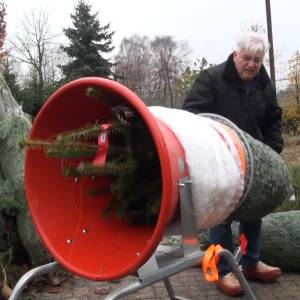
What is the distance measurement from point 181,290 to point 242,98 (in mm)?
1407

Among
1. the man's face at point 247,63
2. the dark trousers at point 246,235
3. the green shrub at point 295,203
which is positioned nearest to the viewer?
the man's face at point 247,63

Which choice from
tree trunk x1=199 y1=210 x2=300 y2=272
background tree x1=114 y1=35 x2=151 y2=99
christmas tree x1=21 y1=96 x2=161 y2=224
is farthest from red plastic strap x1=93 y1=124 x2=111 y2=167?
background tree x1=114 y1=35 x2=151 y2=99

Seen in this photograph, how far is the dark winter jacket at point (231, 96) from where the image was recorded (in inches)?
123

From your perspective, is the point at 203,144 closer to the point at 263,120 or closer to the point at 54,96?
the point at 54,96

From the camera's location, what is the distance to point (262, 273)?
12.1 ft

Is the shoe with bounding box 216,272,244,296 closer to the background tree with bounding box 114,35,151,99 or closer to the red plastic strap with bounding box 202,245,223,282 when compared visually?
the red plastic strap with bounding box 202,245,223,282

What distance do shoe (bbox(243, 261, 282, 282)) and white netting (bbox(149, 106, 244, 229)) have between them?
6.24ft

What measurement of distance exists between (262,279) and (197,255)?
197 centimetres

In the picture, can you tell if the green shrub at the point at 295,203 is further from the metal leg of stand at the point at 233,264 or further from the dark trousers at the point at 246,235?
the metal leg of stand at the point at 233,264

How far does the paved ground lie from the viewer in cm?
357

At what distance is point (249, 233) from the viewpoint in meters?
3.48

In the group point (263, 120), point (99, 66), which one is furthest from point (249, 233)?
point (99, 66)

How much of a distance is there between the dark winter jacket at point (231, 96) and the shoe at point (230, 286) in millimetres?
922

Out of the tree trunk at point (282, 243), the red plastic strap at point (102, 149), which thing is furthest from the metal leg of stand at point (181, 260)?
the tree trunk at point (282, 243)
